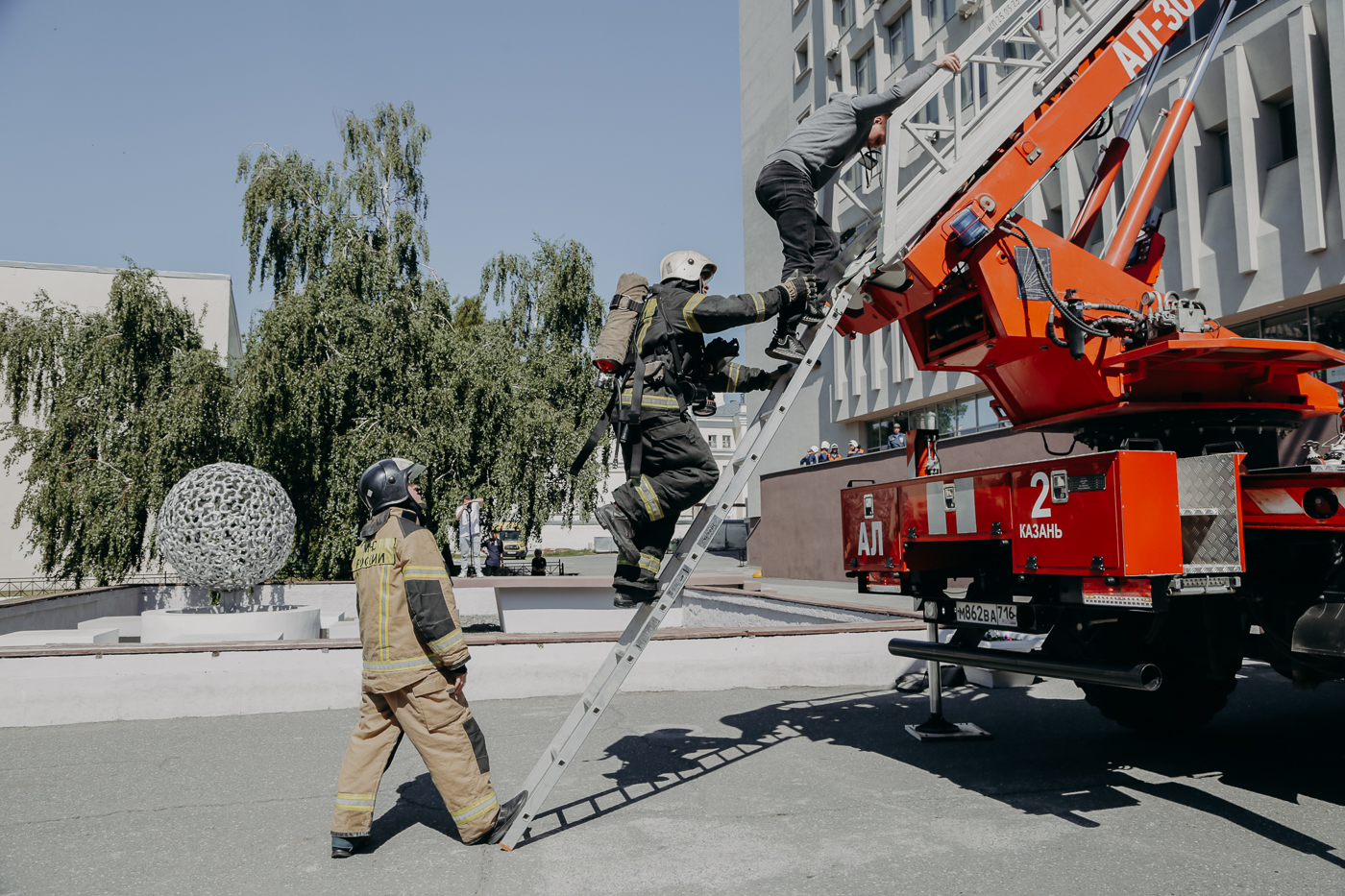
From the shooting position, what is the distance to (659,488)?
178 inches

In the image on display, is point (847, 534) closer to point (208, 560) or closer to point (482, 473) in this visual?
point (208, 560)

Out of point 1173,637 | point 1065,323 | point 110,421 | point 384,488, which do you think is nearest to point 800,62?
point 110,421

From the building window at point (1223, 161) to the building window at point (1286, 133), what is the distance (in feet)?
3.02

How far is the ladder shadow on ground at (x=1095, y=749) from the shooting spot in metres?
4.55

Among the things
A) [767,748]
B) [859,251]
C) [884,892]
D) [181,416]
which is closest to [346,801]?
[884,892]

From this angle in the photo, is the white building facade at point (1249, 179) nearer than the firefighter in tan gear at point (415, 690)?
No

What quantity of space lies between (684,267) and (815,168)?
0.99 meters

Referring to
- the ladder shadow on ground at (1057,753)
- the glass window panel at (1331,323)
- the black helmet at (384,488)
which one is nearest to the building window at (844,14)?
the glass window panel at (1331,323)

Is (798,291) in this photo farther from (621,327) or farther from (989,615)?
(989,615)

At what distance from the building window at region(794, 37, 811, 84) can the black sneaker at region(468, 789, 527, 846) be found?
31.8 meters

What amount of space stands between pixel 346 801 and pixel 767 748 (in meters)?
2.75

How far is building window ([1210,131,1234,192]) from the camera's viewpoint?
1558cm

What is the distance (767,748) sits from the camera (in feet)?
18.9

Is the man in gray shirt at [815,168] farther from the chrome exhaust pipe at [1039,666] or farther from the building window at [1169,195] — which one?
the building window at [1169,195]
